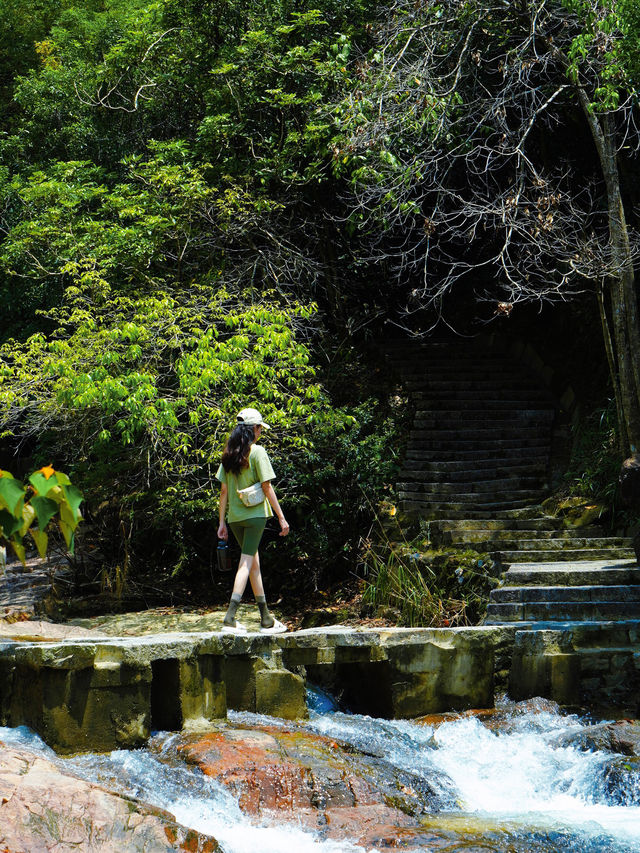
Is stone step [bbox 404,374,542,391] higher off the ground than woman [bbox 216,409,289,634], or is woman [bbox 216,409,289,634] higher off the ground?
stone step [bbox 404,374,542,391]

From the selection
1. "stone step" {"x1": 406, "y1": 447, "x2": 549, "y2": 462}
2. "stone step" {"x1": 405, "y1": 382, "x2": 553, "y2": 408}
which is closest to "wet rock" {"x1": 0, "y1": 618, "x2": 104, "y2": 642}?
"stone step" {"x1": 406, "y1": 447, "x2": 549, "y2": 462}

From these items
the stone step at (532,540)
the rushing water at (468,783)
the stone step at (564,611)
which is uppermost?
the stone step at (532,540)

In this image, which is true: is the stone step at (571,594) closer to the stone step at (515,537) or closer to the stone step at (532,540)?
the stone step at (532,540)

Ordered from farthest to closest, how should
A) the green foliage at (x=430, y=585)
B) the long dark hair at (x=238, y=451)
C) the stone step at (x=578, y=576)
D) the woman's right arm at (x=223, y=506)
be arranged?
the green foliage at (x=430, y=585)
the stone step at (x=578, y=576)
the woman's right arm at (x=223, y=506)
the long dark hair at (x=238, y=451)

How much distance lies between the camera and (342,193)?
14.9m

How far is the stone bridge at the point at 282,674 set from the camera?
625 centimetres

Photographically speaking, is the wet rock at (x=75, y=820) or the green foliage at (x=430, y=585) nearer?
the wet rock at (x=75, y=820)

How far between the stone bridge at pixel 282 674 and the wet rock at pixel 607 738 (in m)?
0.86

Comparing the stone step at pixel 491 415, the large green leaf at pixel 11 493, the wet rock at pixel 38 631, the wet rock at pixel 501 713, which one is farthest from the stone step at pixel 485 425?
the large green leaf at pixel 11 493

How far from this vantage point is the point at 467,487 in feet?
40.4

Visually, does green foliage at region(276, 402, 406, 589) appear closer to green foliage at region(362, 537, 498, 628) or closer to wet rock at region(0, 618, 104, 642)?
green foliage at region(362, 537, 498, 628)

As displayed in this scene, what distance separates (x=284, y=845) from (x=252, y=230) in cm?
966

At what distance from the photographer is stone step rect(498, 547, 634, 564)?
391 inches

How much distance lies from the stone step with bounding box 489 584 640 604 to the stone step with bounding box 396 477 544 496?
3.63 m
